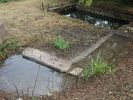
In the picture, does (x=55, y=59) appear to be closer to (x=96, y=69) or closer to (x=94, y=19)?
(x=96, y=69)

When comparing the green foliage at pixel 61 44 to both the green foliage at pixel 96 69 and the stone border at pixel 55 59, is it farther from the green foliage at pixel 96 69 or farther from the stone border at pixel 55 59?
the green foliage at pixel 96 69

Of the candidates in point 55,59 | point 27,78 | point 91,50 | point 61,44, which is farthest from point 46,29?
point 27,78

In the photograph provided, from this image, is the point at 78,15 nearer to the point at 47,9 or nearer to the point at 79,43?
the point at 47,9

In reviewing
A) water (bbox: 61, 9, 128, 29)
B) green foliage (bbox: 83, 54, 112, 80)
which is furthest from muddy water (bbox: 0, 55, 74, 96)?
water (bbox: 61, 9, 128, 29)

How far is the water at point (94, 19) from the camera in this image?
29.4ft

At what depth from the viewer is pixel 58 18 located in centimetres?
881

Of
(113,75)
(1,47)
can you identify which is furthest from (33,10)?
(113,75)

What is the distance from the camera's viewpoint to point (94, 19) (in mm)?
9359

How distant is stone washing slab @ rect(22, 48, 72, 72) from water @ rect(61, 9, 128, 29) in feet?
9.36

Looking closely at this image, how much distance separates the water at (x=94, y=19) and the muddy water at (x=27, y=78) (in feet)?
11.0

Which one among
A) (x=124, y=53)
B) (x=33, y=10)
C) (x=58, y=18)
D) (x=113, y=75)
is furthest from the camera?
(x=33, y=10)

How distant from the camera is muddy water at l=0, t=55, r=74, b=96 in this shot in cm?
546

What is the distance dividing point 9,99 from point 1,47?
74.9 inches

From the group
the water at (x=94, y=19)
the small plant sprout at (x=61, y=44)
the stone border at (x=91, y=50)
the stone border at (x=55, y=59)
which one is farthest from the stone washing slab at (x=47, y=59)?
the water at (x=94, y=19)
